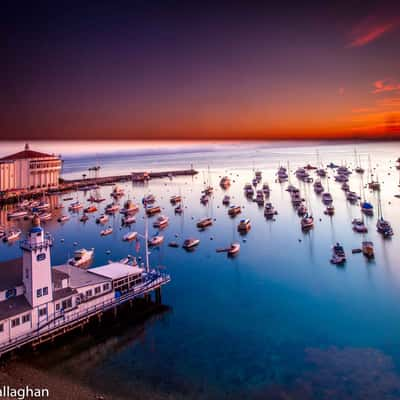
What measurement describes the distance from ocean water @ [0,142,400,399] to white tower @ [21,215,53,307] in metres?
3.47

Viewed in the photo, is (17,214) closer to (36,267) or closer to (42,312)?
(42,312)

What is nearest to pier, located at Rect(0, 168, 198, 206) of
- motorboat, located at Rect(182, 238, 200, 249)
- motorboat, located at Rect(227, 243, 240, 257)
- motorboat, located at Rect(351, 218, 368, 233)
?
motorboat, located at Rect(182, 238, 200, 249)

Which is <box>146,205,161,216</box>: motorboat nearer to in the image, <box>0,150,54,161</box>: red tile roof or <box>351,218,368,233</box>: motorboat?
<box>351,218,368,233</box>: motorboat

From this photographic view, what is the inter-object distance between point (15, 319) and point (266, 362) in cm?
1451

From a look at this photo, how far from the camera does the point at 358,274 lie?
36.1 meters

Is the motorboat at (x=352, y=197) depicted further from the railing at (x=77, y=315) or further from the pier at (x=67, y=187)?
the pier at (x=67, y=187)

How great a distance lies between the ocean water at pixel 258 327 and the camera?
19.8 m

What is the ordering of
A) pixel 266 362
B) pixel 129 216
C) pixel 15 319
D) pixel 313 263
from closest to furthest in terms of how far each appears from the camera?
pixel 15 319 → pixel 266 362 → pixel 313 263 → pixel 129 216

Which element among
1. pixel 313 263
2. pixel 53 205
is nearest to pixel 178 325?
pixel 313 263

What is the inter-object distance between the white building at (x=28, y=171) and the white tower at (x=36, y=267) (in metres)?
70.8

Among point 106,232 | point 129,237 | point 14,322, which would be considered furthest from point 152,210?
point 14,322

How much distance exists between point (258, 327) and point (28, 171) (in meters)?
78.7

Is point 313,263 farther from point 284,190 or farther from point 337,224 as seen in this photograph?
point 284,190

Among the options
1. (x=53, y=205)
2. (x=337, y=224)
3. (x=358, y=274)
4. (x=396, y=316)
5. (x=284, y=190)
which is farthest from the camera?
(x=284, y=190)
